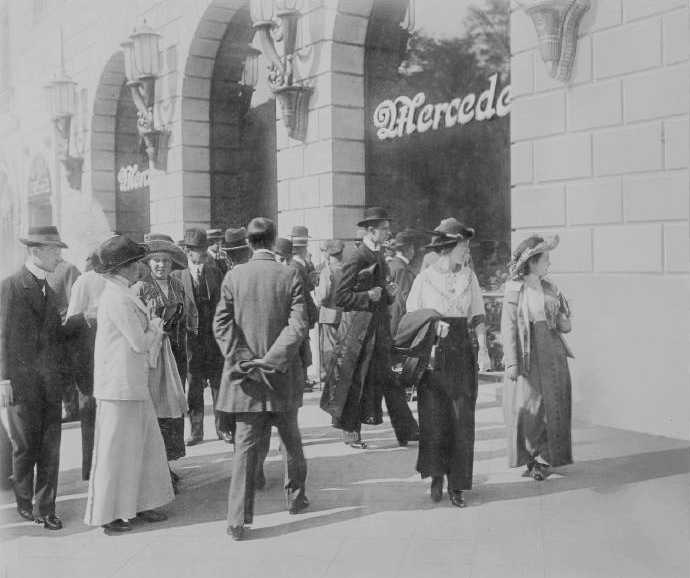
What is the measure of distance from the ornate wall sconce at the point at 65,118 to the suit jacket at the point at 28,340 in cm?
805

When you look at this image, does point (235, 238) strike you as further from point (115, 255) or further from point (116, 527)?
point (116, 527)

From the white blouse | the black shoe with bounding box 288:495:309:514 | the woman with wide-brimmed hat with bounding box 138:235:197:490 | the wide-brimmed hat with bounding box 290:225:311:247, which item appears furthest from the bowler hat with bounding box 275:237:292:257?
the black shoe with bounding box 288:495:309:514

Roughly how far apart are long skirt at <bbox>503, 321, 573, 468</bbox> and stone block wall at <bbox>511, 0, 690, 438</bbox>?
131 cm

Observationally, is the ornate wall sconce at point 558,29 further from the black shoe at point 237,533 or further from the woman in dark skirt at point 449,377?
the black shoe at point 237,533

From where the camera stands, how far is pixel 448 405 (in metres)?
5.23

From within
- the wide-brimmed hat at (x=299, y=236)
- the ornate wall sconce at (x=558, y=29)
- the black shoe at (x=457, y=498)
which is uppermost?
the ornate wall sconce at (x=558, y=29)

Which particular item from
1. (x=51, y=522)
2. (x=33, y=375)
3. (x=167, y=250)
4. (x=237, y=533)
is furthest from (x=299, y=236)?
(x=237, y=533)

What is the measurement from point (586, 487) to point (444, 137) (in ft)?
17.6

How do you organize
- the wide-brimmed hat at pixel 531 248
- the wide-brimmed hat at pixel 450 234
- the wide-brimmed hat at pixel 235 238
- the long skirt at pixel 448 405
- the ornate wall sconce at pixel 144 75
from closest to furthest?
1. the long skirt at pixel 448 405
2. the wide-brimmed hat at pixel 450 234
3. the wide-brimmed hat at pixel 531 248
4. the wide-brimmed hat at pixel 235 238
5. the ornate wall sconce at pixel 144 75

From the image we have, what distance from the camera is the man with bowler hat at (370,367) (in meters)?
6.67

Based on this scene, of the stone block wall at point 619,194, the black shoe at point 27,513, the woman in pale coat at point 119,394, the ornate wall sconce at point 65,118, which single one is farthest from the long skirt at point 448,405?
the ornate wall sconce at point 65,118

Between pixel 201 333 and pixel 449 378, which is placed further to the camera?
pixel 201 333

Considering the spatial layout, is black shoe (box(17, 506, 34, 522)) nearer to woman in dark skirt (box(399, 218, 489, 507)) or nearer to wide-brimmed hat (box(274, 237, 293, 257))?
woman in dark skirt (box(399, 218, 489, 507))

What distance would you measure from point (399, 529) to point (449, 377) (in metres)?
1.13
